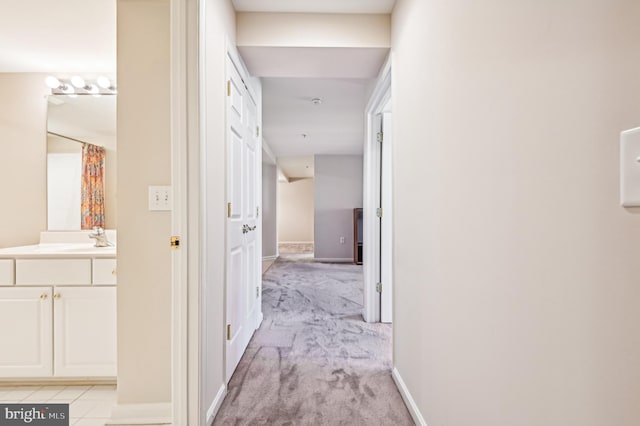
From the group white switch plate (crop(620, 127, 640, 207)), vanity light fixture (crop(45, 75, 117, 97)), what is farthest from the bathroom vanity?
white switch plate (crop(620, 127, 640, 207))

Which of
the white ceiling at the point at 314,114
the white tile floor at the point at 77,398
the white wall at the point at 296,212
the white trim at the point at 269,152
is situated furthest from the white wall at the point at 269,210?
the white tile floor at the point at 77,398

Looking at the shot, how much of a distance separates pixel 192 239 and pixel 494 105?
123 cm

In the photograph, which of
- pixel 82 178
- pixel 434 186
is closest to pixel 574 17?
pixel 434 186

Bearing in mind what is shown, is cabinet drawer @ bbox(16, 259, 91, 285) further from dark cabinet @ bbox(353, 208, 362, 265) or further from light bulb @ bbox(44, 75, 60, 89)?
dark cabinet @ bbox(353, 208, 362, 265)

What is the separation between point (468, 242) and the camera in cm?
105

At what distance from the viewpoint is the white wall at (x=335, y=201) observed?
704 cm

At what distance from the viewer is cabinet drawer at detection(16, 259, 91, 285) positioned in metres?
1.89

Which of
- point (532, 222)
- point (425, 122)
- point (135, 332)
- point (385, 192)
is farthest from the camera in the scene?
point (385, 192)

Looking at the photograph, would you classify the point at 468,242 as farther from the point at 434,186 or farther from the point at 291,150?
the point at 291,150

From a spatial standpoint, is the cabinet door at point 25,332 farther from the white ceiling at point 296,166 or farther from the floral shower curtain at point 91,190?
the white ceiling at point 296,166

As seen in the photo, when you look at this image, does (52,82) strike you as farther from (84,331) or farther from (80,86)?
(84,331)

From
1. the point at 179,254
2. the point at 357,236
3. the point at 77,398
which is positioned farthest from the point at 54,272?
the point at 357,236

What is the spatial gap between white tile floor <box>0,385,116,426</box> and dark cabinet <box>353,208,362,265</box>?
5.11m

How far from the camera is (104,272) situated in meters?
1.88
